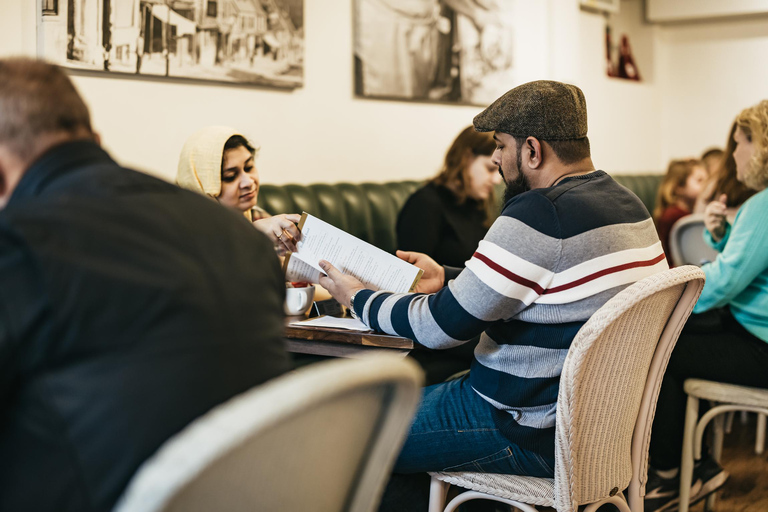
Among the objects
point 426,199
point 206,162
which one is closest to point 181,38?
point 206,162

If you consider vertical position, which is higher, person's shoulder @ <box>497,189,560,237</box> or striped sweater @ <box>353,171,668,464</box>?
person's shoulder @ <box>497,189,560,237</box>

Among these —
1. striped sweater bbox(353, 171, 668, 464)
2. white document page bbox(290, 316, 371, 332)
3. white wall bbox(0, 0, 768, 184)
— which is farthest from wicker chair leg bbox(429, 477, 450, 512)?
white wall bbox(0, 0, 768, 184)

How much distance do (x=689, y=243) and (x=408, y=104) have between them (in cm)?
172

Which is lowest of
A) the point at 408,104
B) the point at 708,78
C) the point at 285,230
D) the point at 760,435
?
the point at 760,435

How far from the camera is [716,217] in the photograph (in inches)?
116

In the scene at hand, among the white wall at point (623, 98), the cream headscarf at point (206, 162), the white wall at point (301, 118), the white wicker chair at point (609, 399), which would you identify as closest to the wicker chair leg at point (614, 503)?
the white wicker chair at point (609, 399)

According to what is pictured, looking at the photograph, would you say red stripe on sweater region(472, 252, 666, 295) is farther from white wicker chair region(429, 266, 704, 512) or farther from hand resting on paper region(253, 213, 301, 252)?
hand resting on paper region(253, 213, 301, 252)

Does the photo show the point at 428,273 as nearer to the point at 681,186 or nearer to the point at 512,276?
the point at 512,276

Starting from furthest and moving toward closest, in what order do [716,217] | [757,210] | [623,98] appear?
[623,98]
[716,217]
[757,210]

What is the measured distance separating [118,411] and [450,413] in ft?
3.53

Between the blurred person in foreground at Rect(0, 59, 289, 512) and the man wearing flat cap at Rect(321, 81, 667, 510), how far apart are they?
2.61ft

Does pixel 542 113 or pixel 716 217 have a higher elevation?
pixel 542 113

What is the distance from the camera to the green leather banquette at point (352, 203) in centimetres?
337

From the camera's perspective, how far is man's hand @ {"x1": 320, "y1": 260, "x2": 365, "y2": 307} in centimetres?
187
